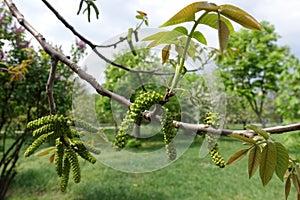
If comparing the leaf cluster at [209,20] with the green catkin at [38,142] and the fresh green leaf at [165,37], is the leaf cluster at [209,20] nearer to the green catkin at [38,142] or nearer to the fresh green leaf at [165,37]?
the fresh green leaf at [165,37]

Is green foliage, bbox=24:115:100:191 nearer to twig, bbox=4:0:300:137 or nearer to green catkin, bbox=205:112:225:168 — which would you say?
twig, bbox=4:0:300:137

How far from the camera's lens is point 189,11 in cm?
36

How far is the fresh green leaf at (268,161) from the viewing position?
0.38 meters

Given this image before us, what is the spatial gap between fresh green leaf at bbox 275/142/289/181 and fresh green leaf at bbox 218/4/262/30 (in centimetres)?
16

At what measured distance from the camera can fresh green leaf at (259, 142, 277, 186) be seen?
382 millimetres

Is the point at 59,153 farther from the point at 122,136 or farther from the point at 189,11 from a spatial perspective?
the point at 189,11

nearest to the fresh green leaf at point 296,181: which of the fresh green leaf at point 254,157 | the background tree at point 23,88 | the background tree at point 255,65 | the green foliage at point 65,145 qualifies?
the fresh green leaf at point 254,157

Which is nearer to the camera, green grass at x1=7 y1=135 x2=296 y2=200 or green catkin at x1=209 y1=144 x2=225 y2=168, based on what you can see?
green catkin at x1=209 y1=144 x2=225 y2=168

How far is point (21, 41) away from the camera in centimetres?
310

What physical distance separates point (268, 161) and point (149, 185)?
365 cm

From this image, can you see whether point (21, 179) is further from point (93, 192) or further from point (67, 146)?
point (67, 146)

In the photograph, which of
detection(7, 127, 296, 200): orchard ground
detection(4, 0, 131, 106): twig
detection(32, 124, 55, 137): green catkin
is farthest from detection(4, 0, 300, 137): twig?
detection(7, 127, 296, 200): orchard ground

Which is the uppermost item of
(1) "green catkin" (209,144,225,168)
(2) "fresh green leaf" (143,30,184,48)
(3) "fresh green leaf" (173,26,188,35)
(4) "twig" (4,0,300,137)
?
(3) "fresh green leaf" (173,26,188,35)

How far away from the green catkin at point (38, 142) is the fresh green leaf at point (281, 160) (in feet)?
1.22
